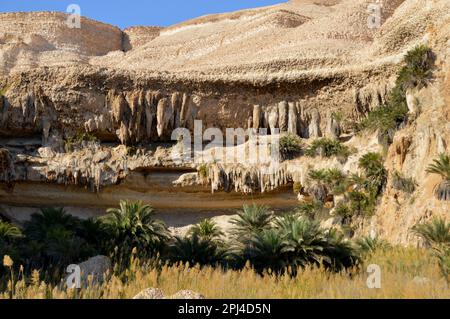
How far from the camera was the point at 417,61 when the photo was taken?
19.1 meters

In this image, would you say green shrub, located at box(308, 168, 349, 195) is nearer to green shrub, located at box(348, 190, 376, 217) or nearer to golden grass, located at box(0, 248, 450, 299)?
green shrub, located at box(348, 190, 376, 217)

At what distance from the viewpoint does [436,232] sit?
13453mm

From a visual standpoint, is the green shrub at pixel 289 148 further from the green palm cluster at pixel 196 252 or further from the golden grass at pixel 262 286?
the golden grass at pixel 262 286

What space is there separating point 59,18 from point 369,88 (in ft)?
113

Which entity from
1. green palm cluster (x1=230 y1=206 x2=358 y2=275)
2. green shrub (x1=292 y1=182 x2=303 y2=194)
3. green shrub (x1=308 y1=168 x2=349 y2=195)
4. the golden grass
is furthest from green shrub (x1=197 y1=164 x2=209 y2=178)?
the golden grass

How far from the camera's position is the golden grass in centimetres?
811

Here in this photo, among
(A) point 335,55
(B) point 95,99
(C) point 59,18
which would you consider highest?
(C) point 59,18

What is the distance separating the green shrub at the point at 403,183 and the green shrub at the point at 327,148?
143 inches

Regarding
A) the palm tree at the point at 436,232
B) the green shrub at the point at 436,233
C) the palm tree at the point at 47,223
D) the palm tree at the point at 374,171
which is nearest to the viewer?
the green shrub at the point at 436,233

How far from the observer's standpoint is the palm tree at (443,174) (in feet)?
49.5

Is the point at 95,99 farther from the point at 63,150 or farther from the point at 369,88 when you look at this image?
the point at 369,88

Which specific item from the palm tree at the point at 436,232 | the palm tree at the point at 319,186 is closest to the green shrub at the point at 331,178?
the palm tree at the point at 319,186

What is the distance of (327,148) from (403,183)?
464cm
